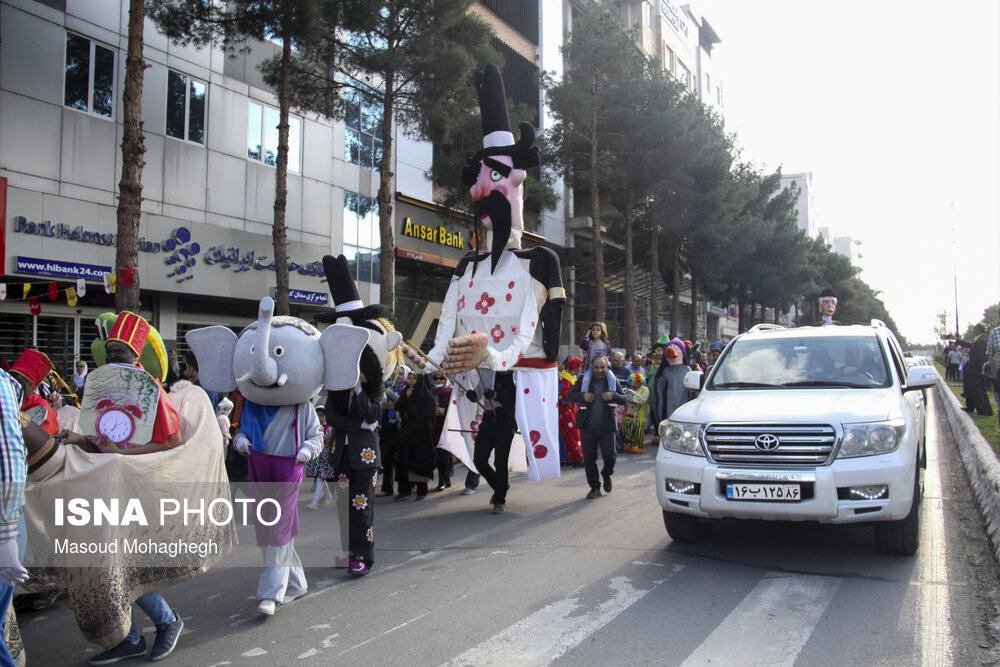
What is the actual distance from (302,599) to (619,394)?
447 centimetres

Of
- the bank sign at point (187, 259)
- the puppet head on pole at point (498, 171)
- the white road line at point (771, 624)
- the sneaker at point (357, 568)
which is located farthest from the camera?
the bank sign at point (187, 259)

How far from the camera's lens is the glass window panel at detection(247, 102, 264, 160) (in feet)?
66.4

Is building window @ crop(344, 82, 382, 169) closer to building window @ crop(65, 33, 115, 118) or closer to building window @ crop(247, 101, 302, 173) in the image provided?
building window @ crop(247, 101, 302, 173)

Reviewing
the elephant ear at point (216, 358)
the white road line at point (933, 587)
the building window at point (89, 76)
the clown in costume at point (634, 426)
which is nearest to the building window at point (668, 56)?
the building window at point (89, 76)

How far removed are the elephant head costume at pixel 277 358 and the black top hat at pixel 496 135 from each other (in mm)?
3559

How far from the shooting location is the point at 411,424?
8.80 meters

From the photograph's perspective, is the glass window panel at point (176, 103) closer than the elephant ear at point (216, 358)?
No

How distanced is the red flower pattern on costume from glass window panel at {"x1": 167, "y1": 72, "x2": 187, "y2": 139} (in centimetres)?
1370

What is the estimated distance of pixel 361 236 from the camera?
2423 centimetres

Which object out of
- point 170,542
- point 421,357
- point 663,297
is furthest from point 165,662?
point 663,297

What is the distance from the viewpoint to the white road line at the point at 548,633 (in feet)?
12.5

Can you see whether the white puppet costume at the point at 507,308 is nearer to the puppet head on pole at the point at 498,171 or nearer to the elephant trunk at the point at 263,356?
the puppet head on pole at the point at 498,171

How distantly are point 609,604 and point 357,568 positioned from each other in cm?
189

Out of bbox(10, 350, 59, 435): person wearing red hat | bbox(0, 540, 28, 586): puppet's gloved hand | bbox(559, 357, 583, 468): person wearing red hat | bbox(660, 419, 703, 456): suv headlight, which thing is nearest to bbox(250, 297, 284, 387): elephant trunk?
bbox(10, 350, 59, 435): person wearing red hat
